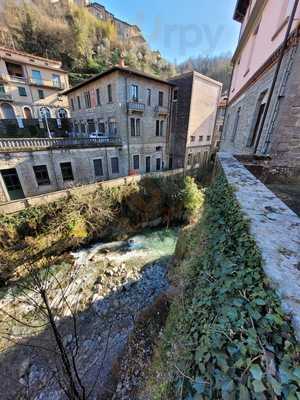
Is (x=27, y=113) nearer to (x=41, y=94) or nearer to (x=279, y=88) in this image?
(x=41, y=94)

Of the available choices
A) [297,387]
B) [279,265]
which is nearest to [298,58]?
[279,265]

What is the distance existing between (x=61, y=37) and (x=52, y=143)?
84.2 feet

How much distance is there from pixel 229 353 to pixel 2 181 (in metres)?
11.5

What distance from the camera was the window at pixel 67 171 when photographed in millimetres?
10648

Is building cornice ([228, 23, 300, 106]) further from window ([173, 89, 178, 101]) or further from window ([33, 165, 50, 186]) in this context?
window ([33, 165, 50, 186])

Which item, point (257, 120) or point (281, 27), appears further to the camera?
point (257, 120)

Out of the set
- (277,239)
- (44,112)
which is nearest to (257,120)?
(277,239)

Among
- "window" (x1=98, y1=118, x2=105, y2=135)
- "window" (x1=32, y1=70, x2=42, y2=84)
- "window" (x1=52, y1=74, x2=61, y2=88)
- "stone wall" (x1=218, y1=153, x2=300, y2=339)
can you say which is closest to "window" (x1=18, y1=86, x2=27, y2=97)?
"window" (x1=32, y1=70, x2=42, y2=84)

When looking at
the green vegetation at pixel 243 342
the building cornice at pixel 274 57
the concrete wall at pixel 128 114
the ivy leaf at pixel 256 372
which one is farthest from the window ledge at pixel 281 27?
the concrete wall at pixel 128 114

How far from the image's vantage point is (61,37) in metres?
24.2

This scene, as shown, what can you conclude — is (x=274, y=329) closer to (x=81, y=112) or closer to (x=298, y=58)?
(x=298, y=58)

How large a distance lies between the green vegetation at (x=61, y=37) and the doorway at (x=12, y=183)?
68.4 ft

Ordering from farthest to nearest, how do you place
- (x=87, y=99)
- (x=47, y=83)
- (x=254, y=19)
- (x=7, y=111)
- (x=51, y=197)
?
(x=47, y=83) → (x=7, y=111) → (x=87, y=99) → (x=51, y=197) → (x=254, y=19)

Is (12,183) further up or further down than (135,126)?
further down
